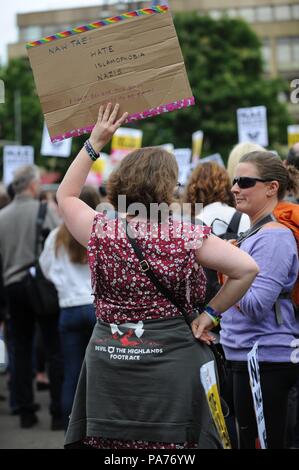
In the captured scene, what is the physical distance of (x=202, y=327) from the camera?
292 centimetres

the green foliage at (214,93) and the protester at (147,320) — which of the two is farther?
the green foliage at (214,93)

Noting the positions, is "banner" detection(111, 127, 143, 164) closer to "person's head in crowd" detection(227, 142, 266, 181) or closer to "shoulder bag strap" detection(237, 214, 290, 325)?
"person's head in crowd" detection(227, 142, 266, 181)

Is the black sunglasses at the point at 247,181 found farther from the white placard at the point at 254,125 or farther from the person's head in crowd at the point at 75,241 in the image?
the white placard at the point at 254,125

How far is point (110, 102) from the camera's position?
121 inches

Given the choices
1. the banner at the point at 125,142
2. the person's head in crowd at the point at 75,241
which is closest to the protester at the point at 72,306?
the person's head in crowd at the point at 75,241

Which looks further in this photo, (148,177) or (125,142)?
(125,142)

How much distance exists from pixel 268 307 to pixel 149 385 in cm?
75

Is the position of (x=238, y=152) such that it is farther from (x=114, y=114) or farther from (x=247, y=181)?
(x=114, y=114)

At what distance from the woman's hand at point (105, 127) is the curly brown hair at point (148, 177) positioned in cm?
14

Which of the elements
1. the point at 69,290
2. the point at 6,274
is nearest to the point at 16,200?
the point at 6,274

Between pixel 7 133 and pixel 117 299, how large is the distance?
135ft

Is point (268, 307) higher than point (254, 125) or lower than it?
lower

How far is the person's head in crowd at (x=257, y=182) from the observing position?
3.51 meters

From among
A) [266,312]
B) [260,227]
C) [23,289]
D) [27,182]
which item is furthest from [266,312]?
[27,182]
